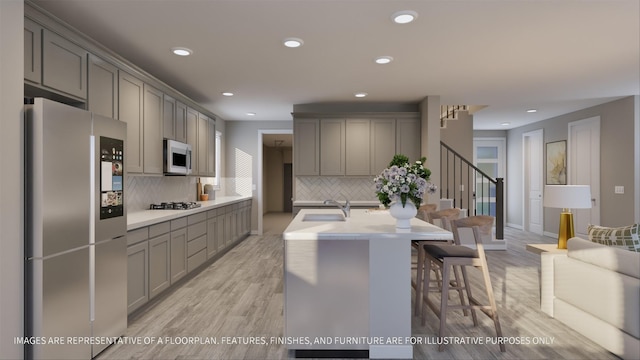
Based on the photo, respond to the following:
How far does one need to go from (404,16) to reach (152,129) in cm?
293

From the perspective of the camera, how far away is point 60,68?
261cm

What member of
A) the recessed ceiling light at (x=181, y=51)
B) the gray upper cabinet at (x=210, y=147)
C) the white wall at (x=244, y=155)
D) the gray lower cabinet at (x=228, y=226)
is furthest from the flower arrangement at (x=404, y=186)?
the white wall at (x=244, y=155)

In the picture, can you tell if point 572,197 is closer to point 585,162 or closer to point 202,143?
point 585,162

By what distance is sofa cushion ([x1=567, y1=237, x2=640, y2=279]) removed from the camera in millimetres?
2430

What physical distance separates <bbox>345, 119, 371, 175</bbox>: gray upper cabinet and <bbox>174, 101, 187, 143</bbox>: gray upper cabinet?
2.60 meters

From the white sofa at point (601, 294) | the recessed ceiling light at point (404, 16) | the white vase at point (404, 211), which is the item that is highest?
the recessed ceiling light at point (404, 16)

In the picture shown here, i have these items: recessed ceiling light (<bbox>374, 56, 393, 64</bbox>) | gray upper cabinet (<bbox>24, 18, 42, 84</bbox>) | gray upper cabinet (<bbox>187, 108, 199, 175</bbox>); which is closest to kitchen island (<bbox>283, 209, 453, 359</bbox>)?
gray upper cabinet (<bbox>24, 18, 42, 84</bbox>)

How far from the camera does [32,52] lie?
2.37 metres

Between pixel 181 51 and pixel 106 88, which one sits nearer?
pixel 106 88

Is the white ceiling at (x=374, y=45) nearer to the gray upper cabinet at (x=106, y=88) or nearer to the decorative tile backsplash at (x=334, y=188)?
the gray upper cabinet at (x=106, y=88)

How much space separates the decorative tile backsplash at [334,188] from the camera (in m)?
6.54

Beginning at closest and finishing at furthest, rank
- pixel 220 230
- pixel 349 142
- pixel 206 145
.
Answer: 1. pixel 220 230
2. pixel 206 145
3. pixel 349 142

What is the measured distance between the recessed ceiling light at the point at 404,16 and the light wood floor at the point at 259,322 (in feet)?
8.32

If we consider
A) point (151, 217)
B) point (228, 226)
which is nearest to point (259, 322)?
point (151, 217)
